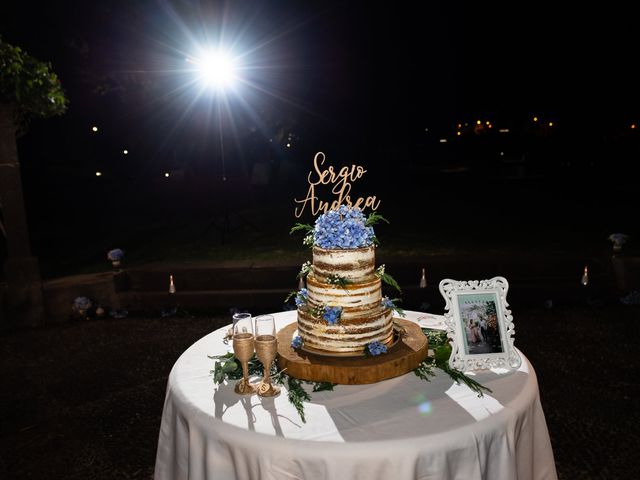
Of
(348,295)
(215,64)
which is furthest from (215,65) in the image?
(348,295)

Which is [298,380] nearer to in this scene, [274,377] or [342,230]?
[274,377]

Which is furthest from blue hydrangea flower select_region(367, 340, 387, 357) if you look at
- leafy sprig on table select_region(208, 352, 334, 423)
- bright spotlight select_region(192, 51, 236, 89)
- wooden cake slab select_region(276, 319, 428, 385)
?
bright spotlight select_region(192, 51, 236, 89)

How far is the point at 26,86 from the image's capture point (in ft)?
23.6

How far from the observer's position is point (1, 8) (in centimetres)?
938

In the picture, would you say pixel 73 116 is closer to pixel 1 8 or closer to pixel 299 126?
pixel 299 126

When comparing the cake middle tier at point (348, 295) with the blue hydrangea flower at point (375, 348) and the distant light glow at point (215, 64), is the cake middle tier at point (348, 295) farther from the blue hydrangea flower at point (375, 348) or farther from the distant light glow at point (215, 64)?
the distant light glow at point (215, 64)

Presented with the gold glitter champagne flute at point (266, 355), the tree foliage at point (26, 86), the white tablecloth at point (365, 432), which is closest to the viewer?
the white tablecloth at point (365, 432)

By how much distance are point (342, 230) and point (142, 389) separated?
13.3 ft

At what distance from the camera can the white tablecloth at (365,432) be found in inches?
90.6

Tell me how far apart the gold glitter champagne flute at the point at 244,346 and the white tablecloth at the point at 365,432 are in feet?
0.21

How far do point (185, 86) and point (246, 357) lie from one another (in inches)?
527

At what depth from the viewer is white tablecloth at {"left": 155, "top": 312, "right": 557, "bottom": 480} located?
7.55ft

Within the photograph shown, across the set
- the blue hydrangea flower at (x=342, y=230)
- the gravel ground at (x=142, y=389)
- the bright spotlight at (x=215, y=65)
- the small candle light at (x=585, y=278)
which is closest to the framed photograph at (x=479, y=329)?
the blue hydrangea flower at (x=342, y=230)

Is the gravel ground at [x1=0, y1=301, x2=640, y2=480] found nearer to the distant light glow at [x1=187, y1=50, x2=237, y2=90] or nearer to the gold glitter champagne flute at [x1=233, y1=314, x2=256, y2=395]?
the gold glitter champagne flute at [x1=233, y1=314, x2=256, y2=395]
